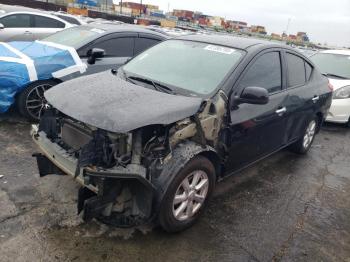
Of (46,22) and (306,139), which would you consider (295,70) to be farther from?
(46,22)

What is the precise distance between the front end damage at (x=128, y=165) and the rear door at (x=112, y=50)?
2848mm

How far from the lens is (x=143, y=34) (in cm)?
641

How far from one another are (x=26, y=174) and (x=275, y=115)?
2925 millimetres

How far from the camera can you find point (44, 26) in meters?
10.1

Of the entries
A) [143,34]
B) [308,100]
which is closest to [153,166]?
[308,100]

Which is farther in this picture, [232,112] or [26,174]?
[26,174]

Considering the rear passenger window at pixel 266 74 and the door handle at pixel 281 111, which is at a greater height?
the rear passenger window at pixel 266 74

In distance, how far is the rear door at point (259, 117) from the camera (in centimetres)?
350

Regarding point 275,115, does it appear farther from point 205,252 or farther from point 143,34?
point 143,34

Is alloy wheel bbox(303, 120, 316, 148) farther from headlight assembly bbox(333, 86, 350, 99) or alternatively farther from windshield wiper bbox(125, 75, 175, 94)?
windshield wiper bbox(125, 75, 175, 94)

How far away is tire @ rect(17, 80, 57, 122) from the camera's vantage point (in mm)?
5012

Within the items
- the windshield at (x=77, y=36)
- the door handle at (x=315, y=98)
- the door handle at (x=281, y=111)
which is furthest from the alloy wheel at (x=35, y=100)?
the door handle at (x=315, y=98)

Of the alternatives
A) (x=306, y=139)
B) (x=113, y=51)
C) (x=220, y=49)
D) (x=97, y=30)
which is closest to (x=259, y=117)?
(x=220, y=49)

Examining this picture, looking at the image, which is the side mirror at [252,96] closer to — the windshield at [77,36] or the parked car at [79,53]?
the parked car at [79,53]
